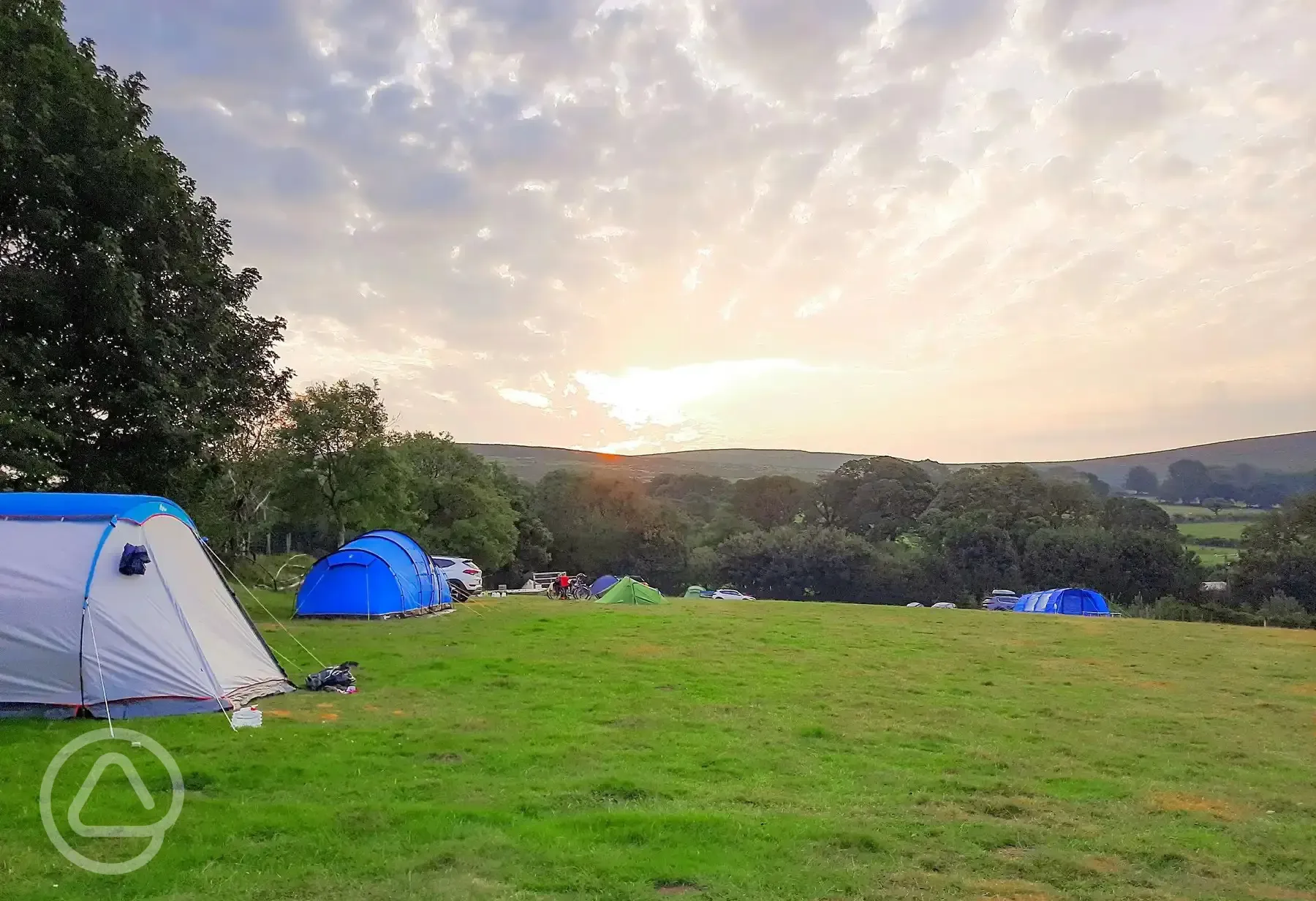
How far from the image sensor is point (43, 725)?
29.6 feet

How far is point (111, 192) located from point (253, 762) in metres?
12.6

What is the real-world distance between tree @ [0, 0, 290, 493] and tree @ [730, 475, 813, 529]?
70967 mm

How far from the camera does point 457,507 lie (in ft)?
157

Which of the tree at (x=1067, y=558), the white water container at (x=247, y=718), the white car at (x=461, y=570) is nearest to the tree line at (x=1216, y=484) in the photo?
the tree at (x=1067, y=558)

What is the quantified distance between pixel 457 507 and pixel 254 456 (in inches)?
638

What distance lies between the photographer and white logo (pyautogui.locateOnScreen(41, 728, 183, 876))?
5465 millimetres

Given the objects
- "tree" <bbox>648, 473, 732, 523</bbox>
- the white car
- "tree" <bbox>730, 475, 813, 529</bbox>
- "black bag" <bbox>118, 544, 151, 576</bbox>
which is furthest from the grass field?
"tree" <bbox>648, 473, 732, 523</bbox>

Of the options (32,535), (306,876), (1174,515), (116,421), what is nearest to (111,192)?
(116,421)

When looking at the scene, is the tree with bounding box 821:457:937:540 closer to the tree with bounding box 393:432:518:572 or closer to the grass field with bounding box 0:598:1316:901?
the tree with bounding box 393:432:518:572

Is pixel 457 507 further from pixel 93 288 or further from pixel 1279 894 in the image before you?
pixel 1279 894

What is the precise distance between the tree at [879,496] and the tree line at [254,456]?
9.31 feet

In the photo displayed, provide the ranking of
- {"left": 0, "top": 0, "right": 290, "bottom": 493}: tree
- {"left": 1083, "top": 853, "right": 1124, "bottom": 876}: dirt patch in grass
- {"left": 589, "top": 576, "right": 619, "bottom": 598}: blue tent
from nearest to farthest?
{"left": 1083, "top": 853, "right": 1124, "bottom": 876}: dirt patch in grass → {"left": 0, "top": 0, "right": 290, "bottom": 493}: tree → {"left": 589, "top": 576, "right": 619, "bottom": 598}: blue tent

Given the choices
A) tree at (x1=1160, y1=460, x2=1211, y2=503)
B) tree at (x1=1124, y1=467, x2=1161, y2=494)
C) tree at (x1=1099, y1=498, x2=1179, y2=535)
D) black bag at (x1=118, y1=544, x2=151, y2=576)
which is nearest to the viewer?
black bag at (x1=118, y1=544, x2=151, y2=576)

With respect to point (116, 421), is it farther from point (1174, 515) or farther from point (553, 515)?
point (1174, 515)
